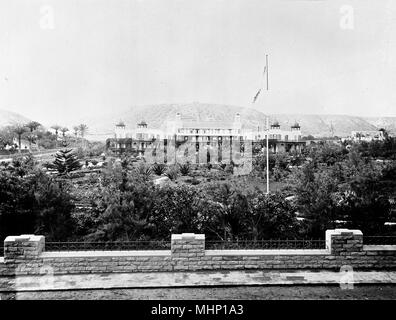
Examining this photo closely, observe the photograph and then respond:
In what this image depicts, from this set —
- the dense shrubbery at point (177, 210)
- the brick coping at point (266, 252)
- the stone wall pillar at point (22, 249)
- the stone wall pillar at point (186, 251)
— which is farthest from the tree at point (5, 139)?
the brick coping at point (266, 252)

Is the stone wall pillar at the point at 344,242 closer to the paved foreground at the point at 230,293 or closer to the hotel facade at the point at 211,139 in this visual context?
the paved foreground at the point at 230,293

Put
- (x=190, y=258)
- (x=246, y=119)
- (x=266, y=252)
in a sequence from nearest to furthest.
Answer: (x=190, y=258) < (x=266, y=252) < (x=246, y=119)

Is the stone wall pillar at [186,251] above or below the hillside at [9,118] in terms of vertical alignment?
below

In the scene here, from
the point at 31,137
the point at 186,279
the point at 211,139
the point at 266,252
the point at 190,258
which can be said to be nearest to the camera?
the point at 186,279

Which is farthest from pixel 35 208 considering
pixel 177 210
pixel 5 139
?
pixel 5 139

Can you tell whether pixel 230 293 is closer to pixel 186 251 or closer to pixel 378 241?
pixel 186 251

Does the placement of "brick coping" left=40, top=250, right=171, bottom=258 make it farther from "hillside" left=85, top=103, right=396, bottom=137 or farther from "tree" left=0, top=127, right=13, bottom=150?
"hillside" left=85, top=103, right=396, bottom=137
